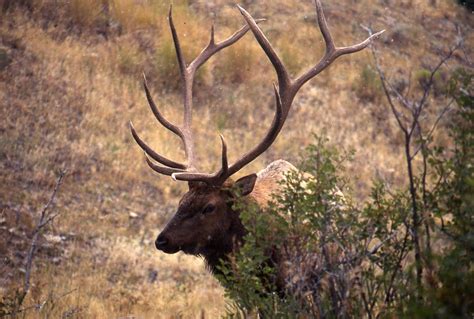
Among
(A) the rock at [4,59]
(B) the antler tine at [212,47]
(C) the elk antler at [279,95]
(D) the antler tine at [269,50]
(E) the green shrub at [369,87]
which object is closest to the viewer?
(D) the antler tine at [269,50]

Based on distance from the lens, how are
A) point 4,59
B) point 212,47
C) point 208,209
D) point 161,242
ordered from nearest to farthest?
1. point 161,242
2. point 208,209
3. point 212,47
4. point 4,59

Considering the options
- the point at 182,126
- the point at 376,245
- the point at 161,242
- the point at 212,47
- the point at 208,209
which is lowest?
the point at 161,242

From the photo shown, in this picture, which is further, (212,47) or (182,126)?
(212,47)

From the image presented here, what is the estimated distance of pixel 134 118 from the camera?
13391 mm

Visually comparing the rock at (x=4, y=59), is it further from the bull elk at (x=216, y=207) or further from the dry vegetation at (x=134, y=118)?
the bull elk at (x=216, y=207)

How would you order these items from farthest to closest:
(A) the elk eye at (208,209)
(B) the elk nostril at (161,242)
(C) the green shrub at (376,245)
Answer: (A) the elk eye at (208,209)
(B) the elk nostril at (161,242)
(C) the green shrub at (376,245)

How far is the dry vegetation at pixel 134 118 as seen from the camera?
388 inches

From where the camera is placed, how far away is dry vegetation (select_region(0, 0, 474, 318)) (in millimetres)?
9852

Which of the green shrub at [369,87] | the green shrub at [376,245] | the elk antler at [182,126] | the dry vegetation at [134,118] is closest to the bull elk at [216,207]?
the elk antler at [182,126]

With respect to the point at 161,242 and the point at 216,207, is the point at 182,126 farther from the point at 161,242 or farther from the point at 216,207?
the point at 161,242

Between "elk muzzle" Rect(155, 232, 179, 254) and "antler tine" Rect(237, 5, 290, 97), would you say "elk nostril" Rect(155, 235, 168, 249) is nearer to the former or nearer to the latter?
"elk muzzle" Rect(155, 232, 179, 254)

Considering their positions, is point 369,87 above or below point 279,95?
above

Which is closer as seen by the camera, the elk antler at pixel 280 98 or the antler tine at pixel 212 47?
the elk antler at pixel 280 98

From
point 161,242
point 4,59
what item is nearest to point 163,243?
point 161,242
